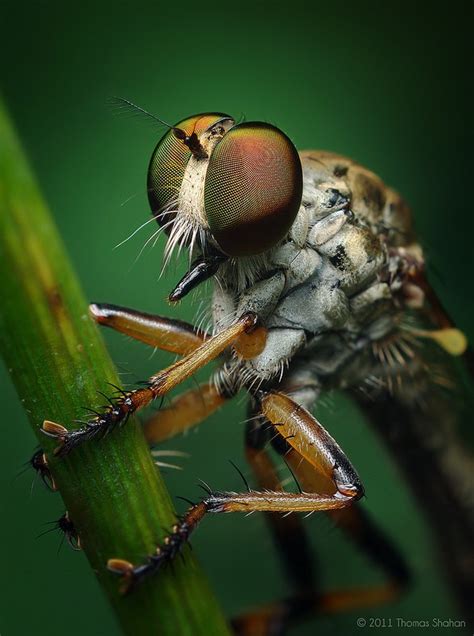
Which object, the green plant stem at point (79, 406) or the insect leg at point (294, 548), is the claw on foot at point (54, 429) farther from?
the insect leg at point (294, 548)

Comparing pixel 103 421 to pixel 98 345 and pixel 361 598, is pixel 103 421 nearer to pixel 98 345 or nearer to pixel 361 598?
pixel 98 345

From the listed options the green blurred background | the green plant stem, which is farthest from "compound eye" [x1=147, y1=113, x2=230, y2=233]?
the green plant stem

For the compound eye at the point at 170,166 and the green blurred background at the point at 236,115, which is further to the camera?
the green blurred background at the point at 236,115

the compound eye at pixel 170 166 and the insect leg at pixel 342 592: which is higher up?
the compound eye at pixel 170 166

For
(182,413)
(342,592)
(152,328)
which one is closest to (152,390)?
(152,328)

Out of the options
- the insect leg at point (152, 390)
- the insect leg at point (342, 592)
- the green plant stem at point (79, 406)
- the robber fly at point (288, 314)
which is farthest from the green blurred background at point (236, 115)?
the green plant stem at point (79, 406)

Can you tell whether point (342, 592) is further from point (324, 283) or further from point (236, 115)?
point (236, 115)

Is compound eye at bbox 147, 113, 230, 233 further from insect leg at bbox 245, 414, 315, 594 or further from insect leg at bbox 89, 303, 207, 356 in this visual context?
insect leg at bbox 245, 414, 315, 594
